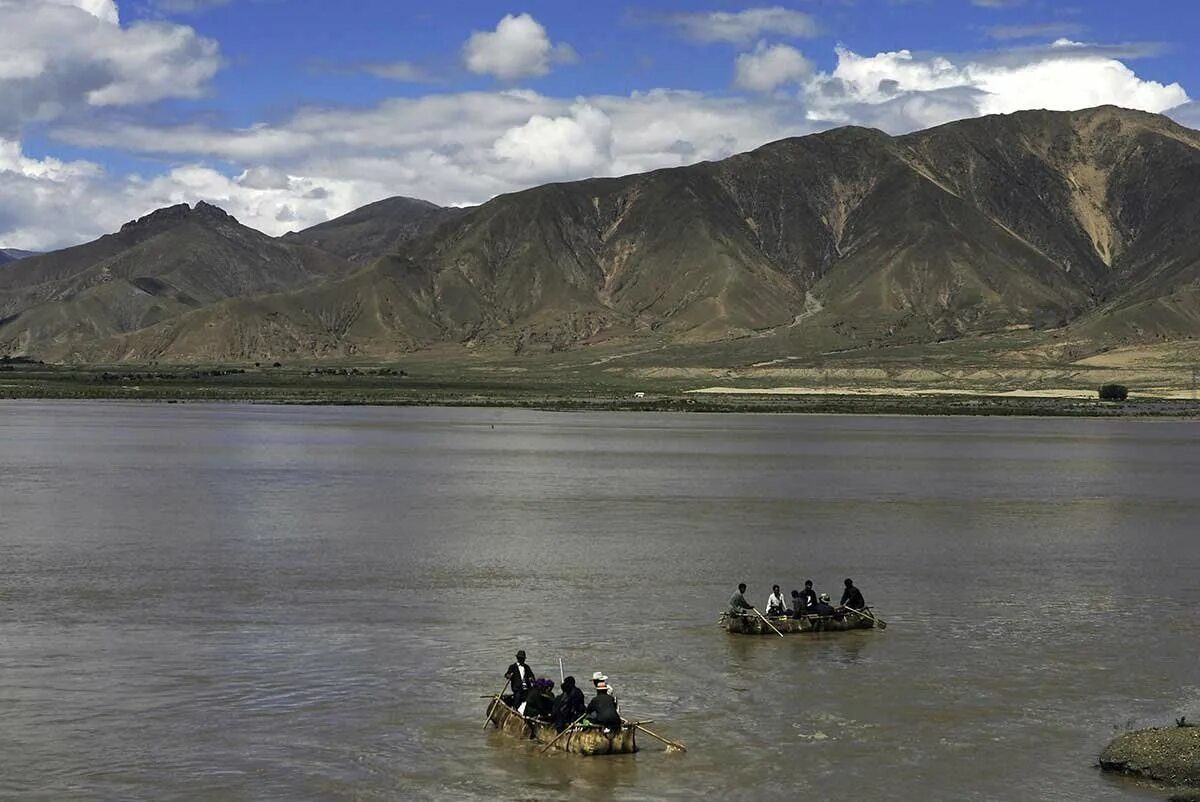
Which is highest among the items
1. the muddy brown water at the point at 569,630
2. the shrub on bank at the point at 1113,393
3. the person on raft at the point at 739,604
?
the shrub on bank at the point at 1113,393

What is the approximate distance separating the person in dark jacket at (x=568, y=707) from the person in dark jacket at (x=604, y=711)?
1.20 ft

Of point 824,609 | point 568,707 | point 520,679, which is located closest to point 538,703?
point 568,707

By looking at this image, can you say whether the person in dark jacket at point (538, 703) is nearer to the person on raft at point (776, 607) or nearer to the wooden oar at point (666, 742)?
the wooden oar at point (666, 742)

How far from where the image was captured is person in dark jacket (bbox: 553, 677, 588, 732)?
24594 mm

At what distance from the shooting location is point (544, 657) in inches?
1223

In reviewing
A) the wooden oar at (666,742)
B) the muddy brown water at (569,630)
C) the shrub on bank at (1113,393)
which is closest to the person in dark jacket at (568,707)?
the muddy brown water at (569,630)

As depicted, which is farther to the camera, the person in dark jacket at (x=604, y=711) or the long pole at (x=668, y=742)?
the long pole at (x=668, y=742)

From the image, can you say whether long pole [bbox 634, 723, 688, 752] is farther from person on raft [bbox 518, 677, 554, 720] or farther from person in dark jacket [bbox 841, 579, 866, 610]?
person in dark jacket [bbox 841, 579, 866, 610]

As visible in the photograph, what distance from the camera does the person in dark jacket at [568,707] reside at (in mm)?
24594

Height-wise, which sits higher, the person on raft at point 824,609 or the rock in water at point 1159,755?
the person on raft at point 824,609

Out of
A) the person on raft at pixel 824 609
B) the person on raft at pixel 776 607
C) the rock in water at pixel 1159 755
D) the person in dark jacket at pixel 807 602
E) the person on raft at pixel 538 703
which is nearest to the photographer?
the rock in water at pixel 1159 755

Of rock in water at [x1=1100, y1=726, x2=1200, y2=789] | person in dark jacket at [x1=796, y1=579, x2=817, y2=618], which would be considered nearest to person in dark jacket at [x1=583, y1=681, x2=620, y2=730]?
rock in water at [x1=1100, y1=726, x2=1200, y2=789]

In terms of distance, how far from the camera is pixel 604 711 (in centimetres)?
2406

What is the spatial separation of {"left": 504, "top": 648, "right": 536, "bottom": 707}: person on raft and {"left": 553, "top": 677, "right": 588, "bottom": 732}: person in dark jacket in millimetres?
838
